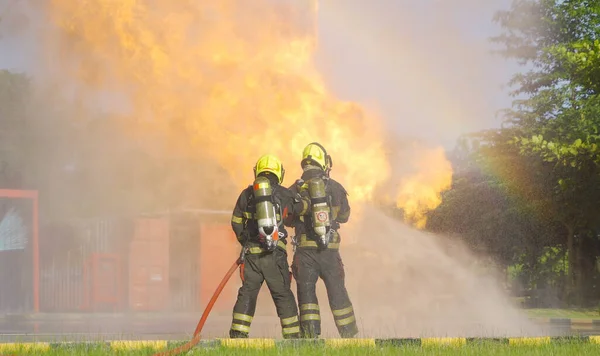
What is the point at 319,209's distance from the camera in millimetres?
10836

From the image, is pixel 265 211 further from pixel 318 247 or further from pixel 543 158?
pixel 543 158

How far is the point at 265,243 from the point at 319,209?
74 centimetres

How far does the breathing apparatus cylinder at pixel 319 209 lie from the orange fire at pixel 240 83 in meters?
4.91

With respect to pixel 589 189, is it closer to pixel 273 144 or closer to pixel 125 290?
pixel 125 290

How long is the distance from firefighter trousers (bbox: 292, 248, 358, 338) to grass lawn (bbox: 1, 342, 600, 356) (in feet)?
5.38

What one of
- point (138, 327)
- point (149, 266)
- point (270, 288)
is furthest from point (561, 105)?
point (270, 288)

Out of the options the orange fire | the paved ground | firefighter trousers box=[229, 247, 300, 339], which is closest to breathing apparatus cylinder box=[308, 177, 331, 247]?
firefighter trousers box=[229, 247, 300, 339]

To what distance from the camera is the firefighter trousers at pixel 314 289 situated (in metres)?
10.9

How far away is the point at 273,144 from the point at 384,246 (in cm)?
334

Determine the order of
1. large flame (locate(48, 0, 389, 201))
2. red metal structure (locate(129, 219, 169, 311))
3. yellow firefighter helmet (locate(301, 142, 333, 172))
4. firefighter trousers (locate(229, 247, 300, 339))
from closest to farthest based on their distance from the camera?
firefighter trousers (locate(229, 247, 300, 339))
yellow firefighter helmet (locate(301, 142, 333, 172))
large flame (locate(48, 0, 389, 201))
red metal structure (locate(129, 219, 169, 311))

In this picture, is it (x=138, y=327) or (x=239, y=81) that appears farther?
(x=138, y=327)

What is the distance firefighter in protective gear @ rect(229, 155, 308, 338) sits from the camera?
1046cm

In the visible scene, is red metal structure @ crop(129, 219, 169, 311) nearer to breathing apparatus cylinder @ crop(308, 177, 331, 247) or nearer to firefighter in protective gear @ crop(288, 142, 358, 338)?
firefighter in protective gear @ crop(288, 142, 358, 338)

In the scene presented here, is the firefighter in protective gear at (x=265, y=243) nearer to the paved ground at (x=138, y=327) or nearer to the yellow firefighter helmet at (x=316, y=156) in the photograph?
the yellow firefighter helmet at (x=316, y=156)
